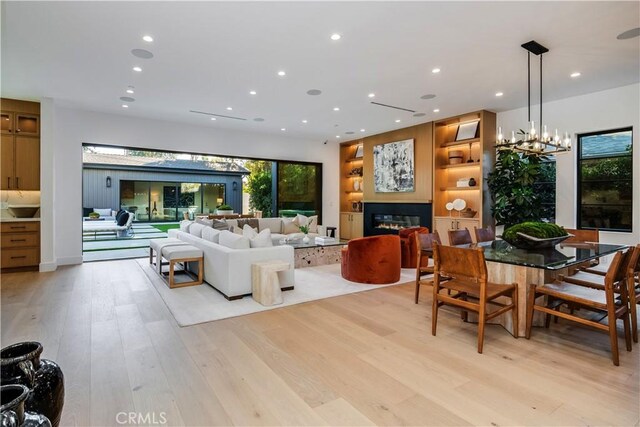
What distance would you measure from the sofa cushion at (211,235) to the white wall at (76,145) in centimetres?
318

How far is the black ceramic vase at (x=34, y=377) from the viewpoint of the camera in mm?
1302

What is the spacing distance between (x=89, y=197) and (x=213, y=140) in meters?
7.87

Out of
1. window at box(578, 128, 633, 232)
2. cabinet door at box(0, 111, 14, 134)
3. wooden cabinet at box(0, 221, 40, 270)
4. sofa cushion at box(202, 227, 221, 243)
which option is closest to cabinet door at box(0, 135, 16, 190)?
cabinet door at box(0, 111, 14, 134)

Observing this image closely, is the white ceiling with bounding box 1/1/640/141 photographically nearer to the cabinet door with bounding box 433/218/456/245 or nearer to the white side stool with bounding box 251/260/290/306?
the cabinet door with bounding box 433/218/456/245

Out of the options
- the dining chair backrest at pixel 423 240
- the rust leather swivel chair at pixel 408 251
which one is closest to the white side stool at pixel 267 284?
the dining chair backrest at pixel 423 240

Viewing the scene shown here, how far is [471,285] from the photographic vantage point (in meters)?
3.08

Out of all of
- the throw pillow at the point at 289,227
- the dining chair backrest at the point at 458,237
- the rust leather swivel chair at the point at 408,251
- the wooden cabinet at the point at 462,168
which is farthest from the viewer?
the throw pillow at the point at 289,227

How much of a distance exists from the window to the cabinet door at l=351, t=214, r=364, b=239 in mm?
5236

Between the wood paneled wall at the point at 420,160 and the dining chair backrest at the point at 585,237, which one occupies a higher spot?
the wood paneled wall at the point at 420,160

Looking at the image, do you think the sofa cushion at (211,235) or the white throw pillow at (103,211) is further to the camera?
the white throw pillow at (103,211)

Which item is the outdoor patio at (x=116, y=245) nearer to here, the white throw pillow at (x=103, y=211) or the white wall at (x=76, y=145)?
the white wall at (x=76, y=145)

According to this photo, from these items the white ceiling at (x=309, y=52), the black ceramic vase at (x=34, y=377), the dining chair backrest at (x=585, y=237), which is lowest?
the black ceramic vase at (x=34, y=377)

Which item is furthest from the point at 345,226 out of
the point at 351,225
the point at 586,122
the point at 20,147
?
the point at 20,147

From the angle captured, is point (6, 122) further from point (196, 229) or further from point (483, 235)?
point (483, 235)
